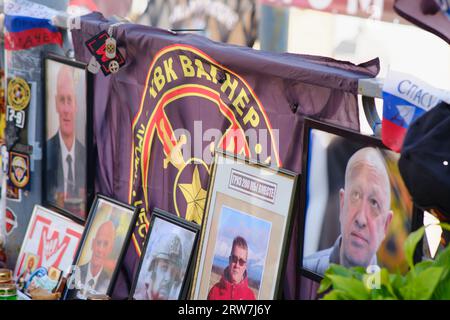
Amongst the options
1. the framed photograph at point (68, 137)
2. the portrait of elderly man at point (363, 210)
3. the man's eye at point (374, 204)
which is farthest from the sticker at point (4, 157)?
the man's eye at point (374, 204)

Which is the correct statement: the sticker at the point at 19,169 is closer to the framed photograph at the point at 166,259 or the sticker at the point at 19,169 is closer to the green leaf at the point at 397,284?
the framed photograph at the point at 166,259

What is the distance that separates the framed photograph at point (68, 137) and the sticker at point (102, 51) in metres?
0.18

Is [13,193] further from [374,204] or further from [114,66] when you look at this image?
[374,204]

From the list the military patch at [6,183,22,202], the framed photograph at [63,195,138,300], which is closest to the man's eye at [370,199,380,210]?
the framed photograph at [63,195,138,300]

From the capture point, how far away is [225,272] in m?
3.66

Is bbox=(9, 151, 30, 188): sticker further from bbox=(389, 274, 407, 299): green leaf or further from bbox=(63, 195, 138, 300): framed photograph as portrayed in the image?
bbox=(389, 274, 407, 299): green leaf

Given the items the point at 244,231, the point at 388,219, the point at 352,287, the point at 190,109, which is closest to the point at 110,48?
the point at 190,109

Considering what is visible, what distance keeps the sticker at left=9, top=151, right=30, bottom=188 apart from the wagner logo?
961 millimetres

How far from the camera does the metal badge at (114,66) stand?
14.0ft

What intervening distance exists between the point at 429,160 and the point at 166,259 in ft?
5.79

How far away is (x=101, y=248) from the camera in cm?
438

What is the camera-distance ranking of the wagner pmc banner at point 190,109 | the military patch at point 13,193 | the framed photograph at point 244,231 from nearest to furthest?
the wagner pmc banner at point 190,109
the framed photograph at point 244,231
the military patch at point 13,193
